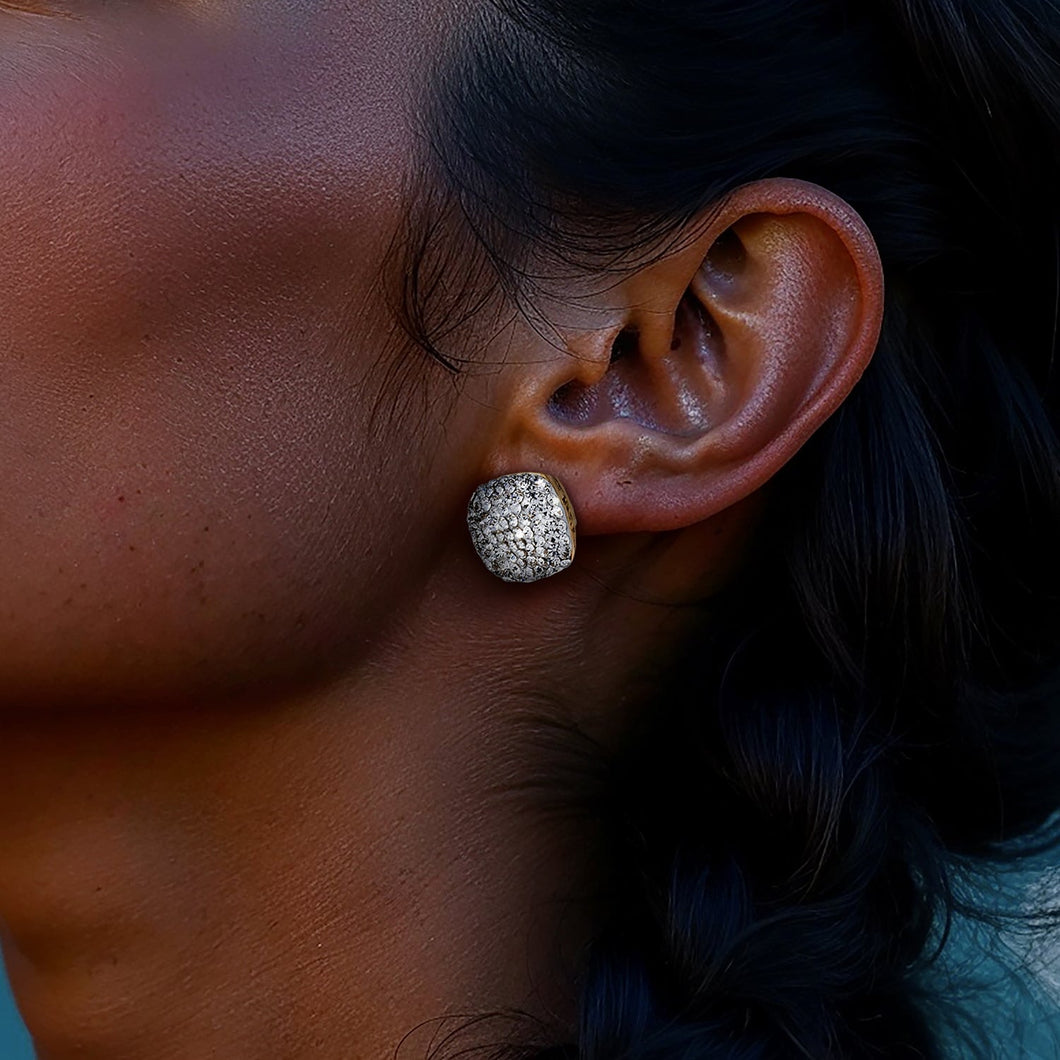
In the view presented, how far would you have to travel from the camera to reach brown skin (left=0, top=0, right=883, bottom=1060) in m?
1.13

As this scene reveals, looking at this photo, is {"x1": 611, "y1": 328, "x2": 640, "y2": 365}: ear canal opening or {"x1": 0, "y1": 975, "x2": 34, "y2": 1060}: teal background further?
{"x1": 0, "y1": 975, "x2": 34, "y2": 1060}: teal background

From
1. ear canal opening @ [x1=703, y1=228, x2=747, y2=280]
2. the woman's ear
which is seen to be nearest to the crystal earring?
the woman's ear

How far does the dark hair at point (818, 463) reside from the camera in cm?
124

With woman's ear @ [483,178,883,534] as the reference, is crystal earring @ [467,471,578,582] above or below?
below

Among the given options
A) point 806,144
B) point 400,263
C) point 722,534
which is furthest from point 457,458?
point 806,144

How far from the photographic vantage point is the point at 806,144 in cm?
129

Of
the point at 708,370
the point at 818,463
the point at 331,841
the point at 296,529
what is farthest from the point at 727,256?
the point at 331,841

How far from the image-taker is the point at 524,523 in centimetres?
123

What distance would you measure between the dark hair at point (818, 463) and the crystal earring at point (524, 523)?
112 millimetres

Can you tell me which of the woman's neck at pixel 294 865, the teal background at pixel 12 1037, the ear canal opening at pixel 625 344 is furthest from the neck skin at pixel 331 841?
the teal background at pixel 12 1037

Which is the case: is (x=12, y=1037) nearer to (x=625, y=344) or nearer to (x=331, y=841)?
(x=331, y=841)

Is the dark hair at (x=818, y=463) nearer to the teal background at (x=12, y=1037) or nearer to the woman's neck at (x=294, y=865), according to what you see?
the woman's neck at (x=294, y=865)

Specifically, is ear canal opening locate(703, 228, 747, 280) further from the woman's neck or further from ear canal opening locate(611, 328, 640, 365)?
the woman's neck

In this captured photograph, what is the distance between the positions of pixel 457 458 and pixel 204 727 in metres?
0.30
